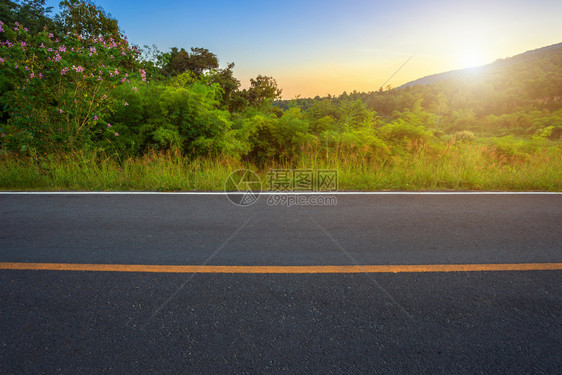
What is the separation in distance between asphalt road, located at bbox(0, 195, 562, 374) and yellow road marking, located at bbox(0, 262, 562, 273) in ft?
0.27

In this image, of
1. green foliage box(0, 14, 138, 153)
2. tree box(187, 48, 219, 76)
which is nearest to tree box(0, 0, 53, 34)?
tree box(187, 48, 219, 76)

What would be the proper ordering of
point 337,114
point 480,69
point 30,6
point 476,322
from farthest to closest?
point 480,69 < point 30,6 < point 337,114 < point 476,322

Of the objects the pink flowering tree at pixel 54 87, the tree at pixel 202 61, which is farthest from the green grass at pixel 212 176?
the tree at pixel 202 61

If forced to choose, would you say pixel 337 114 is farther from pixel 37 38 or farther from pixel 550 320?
pixel 550 320

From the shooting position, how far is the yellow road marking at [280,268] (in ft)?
8.96

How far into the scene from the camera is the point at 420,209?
459cm

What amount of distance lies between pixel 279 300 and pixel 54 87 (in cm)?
866

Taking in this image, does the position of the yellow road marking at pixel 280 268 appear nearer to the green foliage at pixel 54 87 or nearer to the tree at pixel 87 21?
the green foliage at pixel 54 87

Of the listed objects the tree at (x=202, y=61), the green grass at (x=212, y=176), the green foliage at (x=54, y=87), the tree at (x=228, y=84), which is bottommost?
the green grass at (x=212, y=176)

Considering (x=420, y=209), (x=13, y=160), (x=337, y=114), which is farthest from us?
(x=337, y=114)

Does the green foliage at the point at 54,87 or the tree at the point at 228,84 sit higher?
the tree at the point at 228,84

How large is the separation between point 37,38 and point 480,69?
68.9 m

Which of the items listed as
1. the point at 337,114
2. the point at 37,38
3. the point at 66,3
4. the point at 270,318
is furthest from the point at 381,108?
the point at 270,318

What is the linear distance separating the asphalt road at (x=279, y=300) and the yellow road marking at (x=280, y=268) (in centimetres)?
8
